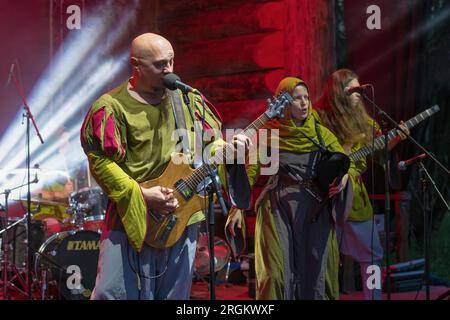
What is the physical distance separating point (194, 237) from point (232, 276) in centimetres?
403

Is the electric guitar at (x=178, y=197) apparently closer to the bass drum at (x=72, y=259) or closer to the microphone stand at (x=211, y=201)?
the microphone stand at (x=211, y=201)

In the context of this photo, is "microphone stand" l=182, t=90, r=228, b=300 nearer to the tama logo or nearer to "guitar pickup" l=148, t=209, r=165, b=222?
"guitar pickup" l=148, t=209, r=165, b=222

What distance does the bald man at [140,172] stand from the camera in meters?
3.26

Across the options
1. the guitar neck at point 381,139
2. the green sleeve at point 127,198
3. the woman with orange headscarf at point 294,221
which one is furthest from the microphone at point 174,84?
the guitar neck at point 381,139

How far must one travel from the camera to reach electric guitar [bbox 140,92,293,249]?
3350 millimetres

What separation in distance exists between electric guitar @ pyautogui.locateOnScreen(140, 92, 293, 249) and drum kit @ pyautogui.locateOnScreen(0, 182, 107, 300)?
2.67 metres

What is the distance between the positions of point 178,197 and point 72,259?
3.02m

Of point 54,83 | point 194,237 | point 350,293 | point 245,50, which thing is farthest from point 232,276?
point 194,237

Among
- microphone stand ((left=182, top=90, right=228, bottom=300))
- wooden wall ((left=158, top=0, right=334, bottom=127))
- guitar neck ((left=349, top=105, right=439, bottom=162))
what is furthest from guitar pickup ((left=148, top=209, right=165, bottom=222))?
wooden wall ((left=158, top=0, right=334, bottom=127))

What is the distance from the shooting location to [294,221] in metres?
4.43

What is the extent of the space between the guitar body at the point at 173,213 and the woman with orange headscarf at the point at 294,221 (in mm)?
1042

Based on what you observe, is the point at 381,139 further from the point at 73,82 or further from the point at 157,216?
the point at 73,82

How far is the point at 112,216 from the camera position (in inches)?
132

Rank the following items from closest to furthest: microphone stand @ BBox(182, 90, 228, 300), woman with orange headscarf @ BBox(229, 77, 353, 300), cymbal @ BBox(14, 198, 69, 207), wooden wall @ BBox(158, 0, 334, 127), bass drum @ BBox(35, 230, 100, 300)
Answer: microphone stand @ BBox(182, 90, 228, 300) → woman with orange headscarf @ BBox(229, 77, 353, 300) → bass drum @ BBox(35, 230, 100, 300) → cymbal @ BBox(14, 198, 69, 207) → wooden wall @ BBox(158, 0, 334, 127)
